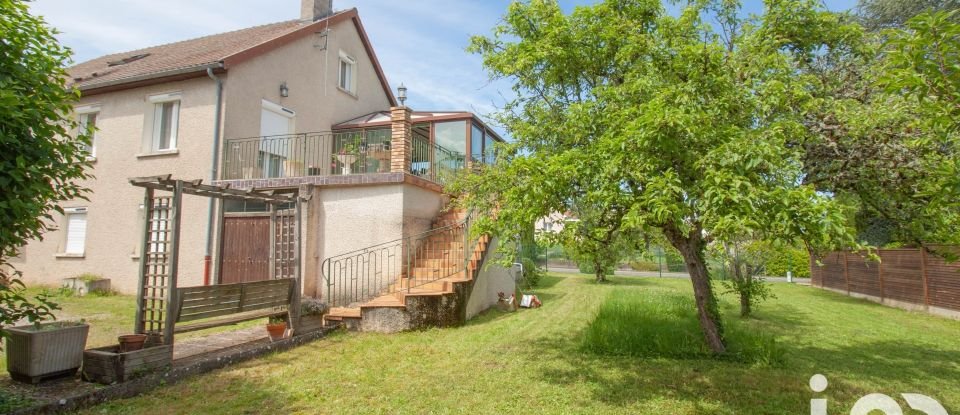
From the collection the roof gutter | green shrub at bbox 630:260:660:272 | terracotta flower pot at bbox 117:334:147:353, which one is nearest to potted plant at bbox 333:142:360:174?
the roof gutter

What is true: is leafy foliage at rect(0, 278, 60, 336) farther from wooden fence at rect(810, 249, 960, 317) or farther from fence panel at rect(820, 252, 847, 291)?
fence panel at rect(820, 252, 847, 291)

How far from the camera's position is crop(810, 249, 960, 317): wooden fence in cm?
1055

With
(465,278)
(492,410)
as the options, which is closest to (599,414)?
(492,410)

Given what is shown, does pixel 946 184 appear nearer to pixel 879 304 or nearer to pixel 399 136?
pixel 399 136

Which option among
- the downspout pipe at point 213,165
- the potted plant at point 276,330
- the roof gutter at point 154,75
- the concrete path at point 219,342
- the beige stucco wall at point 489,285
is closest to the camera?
the concrete path at point 219,342

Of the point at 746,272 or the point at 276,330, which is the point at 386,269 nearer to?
the point at 276,330

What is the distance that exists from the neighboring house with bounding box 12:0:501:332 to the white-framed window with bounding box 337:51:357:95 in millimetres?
412

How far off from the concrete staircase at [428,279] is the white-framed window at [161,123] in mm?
7421

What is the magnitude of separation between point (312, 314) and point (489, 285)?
4.41 metres

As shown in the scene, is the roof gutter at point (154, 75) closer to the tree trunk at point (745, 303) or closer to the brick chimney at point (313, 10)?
the brick chimney at point (313, 10)

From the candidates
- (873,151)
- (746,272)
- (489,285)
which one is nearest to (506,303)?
(489,285)

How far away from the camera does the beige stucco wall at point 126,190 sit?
1094cm

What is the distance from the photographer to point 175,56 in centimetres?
1355

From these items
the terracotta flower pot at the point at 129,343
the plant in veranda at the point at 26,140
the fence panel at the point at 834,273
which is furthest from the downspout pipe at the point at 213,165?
the fence panel at the point at 834,273
